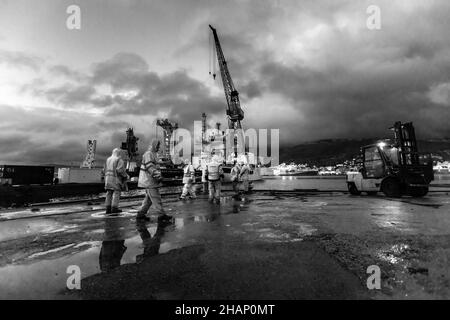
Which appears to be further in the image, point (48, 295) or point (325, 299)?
point (48, 295)

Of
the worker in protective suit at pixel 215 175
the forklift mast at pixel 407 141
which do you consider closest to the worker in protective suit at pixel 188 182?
the worker in protective suit at pixel 215 175

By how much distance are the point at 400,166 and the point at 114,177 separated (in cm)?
1360

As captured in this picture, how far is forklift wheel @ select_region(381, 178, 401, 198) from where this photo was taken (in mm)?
12928

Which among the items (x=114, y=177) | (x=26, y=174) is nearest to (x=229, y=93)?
(x=26, y=174)

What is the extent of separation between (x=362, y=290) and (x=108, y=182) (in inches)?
291

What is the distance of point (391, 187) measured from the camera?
13.1 metres

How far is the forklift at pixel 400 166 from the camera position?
42.5 feet

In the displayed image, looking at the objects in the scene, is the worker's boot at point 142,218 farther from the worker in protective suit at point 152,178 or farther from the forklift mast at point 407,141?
the forklift mast at point 407,141

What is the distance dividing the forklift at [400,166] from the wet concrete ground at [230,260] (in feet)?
25.8

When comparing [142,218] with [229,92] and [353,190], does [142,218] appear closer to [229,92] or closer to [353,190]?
[353,190]
